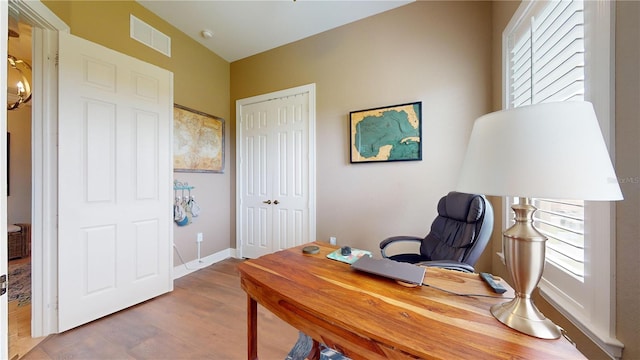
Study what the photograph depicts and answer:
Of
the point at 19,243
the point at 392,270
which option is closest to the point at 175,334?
the point at 392,270

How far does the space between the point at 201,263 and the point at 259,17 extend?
3086mm

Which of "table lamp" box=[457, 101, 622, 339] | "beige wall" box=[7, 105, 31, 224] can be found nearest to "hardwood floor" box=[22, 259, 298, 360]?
"table lamp" box=[457, 101, 622, 339]

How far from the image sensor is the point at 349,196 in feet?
8.79

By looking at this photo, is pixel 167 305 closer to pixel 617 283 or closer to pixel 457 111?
pixel 617 283

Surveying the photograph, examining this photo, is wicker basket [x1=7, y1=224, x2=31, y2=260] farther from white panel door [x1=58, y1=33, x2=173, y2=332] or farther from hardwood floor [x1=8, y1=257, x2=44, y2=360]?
white panel door [x1=58, y1=33, x2=173, y2=332]

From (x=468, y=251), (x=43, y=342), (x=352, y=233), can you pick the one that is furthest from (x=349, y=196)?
Result: (x=43, y=342)

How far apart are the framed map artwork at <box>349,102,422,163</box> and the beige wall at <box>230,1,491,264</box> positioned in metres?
0.08

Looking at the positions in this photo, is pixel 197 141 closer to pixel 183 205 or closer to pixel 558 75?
pixel 183 205

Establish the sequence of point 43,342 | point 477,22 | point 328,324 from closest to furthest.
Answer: point 328,324 → point 43,342 → point 477,22

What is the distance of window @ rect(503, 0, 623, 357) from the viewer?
2.90 feet

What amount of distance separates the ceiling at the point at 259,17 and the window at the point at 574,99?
149 centimetres

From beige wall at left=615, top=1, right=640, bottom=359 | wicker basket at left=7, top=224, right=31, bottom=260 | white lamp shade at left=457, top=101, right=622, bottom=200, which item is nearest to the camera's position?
white lamp shade at left=457, top=101, right=622, bottom=200

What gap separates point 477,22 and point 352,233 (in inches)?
95.5

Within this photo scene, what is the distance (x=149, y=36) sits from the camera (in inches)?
96.3
